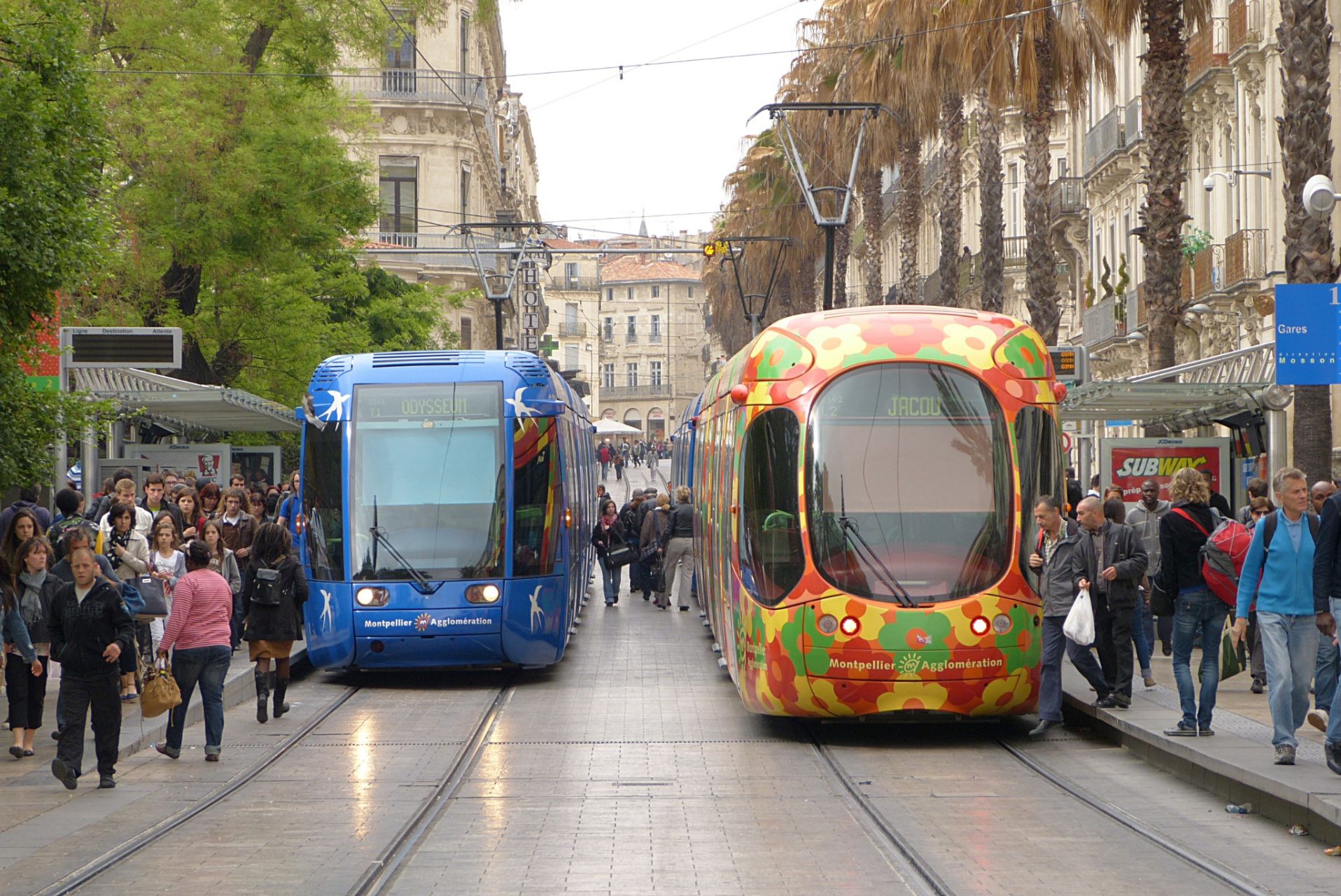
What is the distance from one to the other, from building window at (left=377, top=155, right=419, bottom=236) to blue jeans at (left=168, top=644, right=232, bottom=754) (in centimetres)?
4662

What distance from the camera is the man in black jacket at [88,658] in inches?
438

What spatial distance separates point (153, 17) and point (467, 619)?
48.8ft

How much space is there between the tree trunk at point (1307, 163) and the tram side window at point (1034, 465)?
6613mm

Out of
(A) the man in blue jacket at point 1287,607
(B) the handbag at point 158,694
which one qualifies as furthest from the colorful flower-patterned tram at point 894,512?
(B) the handbag at point 158,694

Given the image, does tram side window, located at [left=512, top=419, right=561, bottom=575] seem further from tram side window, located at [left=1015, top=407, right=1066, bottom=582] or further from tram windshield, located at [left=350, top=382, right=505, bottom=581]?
tram side window, located at [left=1015, top=407, right=1066, bottom=582]

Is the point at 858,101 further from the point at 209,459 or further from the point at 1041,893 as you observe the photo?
the point at 1041,893

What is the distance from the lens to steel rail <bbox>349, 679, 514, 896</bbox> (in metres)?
8.35

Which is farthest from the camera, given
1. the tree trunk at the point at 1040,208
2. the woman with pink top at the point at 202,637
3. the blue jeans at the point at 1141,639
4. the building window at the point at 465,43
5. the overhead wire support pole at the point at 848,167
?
the building window at the point at 465,43

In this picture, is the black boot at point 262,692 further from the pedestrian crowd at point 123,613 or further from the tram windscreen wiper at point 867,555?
the tram windscreen wiper at point 867,555

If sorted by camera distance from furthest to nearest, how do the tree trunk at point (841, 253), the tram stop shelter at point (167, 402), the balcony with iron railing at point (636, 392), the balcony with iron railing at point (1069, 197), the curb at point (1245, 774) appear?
the balcony with iron railing at point (636, 392) < the balcony with iron railing at point (1069, 197) < the tree trunk at point (841, 253) < the tram stop shelter at point (167, 402) < the curb at point (1245, 774)

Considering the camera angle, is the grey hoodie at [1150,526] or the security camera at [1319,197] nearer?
the security camera at [1319,197]

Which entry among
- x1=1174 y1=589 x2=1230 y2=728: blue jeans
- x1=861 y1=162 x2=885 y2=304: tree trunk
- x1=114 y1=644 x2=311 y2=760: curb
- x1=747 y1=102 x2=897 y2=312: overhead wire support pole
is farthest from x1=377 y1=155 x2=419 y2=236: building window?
x1=1174 y1=589 x2=1230 y2=728: blue jeans

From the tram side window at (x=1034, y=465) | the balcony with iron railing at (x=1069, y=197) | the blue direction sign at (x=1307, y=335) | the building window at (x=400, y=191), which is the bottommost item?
the tram side window at (x=1034, y=465)

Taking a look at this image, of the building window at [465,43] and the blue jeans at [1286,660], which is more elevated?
the building window at [465,43]
